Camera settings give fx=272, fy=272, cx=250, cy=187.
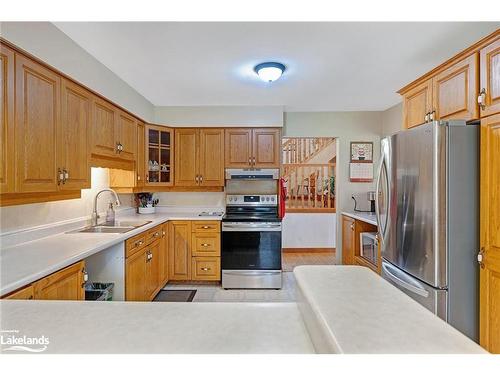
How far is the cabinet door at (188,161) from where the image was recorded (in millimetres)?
3846

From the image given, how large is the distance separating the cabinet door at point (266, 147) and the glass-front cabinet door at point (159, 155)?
1.19 meters

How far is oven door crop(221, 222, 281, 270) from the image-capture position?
3.42 m

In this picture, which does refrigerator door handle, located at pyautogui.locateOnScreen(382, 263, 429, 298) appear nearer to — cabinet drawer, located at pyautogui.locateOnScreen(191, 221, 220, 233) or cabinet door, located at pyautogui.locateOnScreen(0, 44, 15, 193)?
cabinet drawer, located at pyautogui.locateOnScreen(191, 221, 220, 233)

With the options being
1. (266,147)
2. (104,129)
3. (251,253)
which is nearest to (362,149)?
(266,147)

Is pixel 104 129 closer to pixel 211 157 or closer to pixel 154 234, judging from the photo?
pixel 154 234

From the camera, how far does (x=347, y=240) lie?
378 cm

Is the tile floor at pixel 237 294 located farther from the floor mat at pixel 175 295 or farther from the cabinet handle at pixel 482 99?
the cabinet handle at pixel 482 99

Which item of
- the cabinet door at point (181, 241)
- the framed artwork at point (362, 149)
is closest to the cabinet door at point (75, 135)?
the cabinet door at point (181, 241)

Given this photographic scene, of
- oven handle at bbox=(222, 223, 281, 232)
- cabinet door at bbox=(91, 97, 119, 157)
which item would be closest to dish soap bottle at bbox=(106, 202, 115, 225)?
cabinet door at bbox=(91, 97, 119, 157)

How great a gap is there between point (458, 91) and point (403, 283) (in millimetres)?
1389

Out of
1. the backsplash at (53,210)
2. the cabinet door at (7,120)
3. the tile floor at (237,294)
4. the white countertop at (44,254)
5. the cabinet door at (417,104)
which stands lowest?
the tile floor at (237,294)
